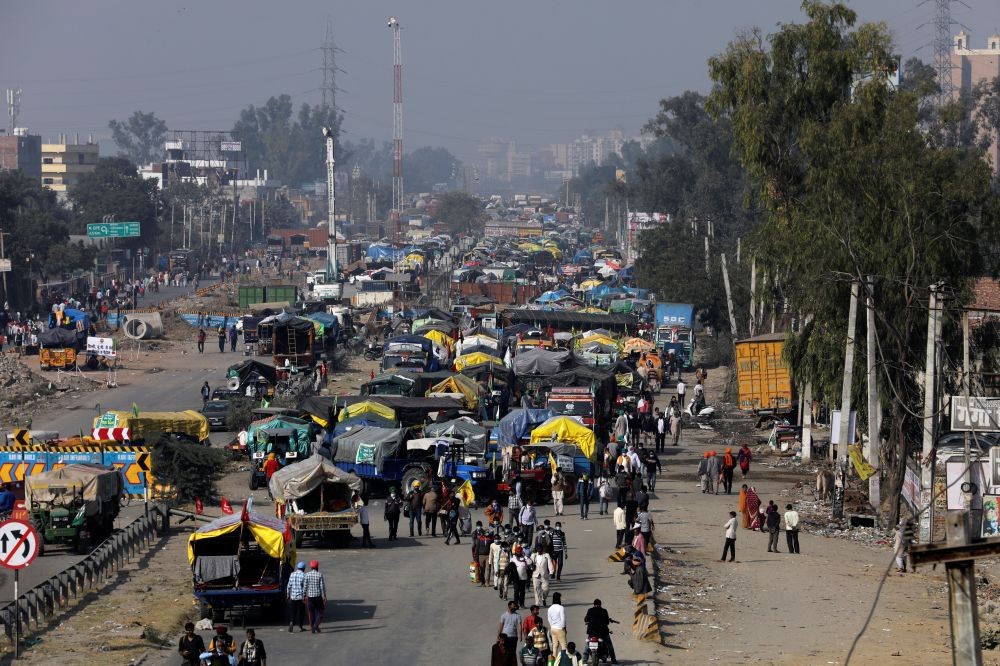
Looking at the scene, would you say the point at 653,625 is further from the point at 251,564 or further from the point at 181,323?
the point at 181,323

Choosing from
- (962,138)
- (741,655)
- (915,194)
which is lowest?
(741,655)

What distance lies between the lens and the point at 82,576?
22844 millimetres

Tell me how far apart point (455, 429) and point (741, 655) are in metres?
13.8

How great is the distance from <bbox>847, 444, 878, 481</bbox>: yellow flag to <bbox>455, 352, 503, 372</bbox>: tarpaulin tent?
16.5 meters

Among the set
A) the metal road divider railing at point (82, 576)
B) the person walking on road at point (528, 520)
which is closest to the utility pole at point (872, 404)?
the person walking on road at point (528, 520)

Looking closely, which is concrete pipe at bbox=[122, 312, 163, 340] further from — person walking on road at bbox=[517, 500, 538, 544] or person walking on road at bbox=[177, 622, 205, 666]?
person walking on road at bbox=[177, 622, 205, 666]

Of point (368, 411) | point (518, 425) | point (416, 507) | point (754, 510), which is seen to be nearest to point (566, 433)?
point (518, 425)

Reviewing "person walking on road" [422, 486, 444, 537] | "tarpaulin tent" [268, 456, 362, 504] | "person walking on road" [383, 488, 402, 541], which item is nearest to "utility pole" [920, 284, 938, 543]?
"person walking on road" [422, 486, 444, 537]

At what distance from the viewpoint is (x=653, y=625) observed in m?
20.1

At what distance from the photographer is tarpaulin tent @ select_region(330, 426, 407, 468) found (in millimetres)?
31078

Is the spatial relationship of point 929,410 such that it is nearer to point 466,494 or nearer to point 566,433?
point 566,433

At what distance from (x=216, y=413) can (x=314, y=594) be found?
2318 cm

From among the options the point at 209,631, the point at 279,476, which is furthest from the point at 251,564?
the point at 279,476

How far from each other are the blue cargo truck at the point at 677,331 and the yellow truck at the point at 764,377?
47.7 feet
